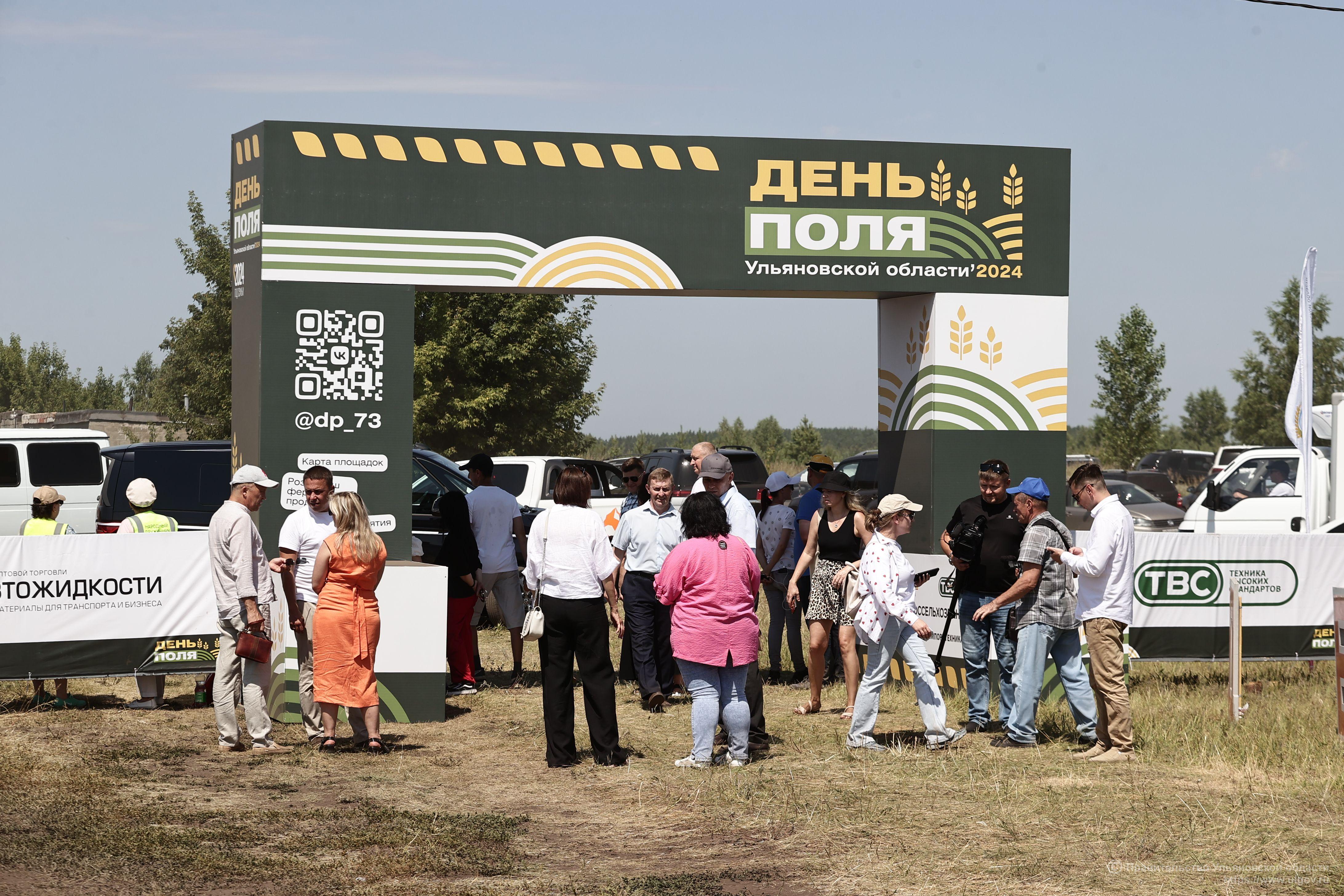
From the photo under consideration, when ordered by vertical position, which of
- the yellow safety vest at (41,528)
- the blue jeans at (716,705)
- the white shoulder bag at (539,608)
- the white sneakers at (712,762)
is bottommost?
the white sneakers at (712,762)

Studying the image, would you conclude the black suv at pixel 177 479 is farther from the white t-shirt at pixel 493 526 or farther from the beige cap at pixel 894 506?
the beige cap at pixel 894 506

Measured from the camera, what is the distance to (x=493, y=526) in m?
12.2

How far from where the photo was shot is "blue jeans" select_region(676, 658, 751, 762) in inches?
332

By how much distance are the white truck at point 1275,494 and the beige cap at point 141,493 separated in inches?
500

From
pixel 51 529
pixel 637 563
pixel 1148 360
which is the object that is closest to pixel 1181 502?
pixel 1148 360

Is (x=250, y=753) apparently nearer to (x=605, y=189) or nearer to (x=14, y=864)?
(x=14, y=864)

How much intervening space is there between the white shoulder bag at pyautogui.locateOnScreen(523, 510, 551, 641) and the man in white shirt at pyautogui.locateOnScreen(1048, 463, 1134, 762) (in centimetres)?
315

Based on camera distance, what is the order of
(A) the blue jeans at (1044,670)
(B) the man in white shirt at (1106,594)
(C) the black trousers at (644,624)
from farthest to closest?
(C) the black trousers at (644,624) < (A) the blue jeans at (1044,670) < (B) the man in white shirt at (1106,594)

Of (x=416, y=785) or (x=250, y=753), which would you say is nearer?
(x=416, y=785)

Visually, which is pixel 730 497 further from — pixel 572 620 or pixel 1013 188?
pixel 1013 188

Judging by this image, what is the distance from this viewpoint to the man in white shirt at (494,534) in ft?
39.8

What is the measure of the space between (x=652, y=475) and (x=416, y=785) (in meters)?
3.23

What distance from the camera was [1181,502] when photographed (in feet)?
103

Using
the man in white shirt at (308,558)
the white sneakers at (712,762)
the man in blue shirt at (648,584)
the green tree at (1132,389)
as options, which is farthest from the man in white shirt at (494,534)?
the green tree at (1132,389)
